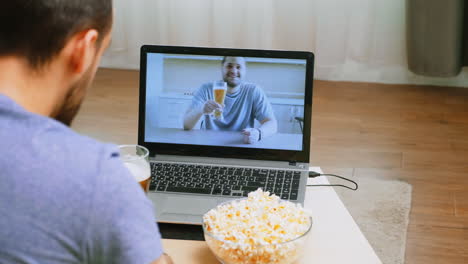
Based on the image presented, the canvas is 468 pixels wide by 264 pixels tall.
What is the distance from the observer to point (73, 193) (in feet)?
1.95

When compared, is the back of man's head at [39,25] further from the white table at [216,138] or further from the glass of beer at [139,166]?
the white table at [216,138]

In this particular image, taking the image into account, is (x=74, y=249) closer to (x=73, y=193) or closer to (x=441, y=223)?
(x=73, y=193)

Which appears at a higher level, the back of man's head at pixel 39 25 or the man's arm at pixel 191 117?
the back of man's head at pixel 39 25

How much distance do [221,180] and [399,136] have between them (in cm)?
166

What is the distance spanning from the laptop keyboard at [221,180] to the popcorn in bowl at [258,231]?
0.72 ft

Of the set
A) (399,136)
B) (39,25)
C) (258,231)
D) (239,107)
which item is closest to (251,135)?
(239,107)

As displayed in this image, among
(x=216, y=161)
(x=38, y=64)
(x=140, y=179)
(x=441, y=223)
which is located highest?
(x=38, y=64)

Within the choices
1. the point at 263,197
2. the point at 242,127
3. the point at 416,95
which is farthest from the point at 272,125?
the point at 416,95

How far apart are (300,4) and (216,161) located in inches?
88.9

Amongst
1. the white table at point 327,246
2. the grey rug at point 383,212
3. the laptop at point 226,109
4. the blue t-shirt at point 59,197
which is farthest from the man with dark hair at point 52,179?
the grey rug at point 383,212

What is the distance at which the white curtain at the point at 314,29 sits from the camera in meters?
3.52

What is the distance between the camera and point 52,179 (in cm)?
59

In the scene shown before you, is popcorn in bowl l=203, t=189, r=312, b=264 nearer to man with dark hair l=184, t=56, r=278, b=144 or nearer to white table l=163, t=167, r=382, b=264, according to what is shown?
white table l=163, t=167, r=382, b=264

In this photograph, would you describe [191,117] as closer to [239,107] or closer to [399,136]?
[239,107]
